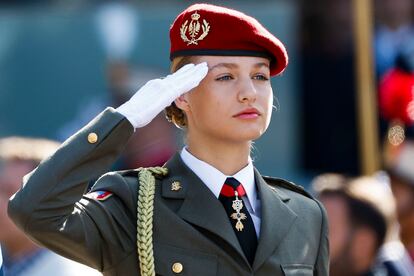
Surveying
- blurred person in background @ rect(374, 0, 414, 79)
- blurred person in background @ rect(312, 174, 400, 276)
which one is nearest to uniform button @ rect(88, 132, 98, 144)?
blurred person in background @ rect(312, 174, 400, 276)

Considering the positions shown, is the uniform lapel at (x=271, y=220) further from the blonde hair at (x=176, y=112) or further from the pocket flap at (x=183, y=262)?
the blonde hair at (x=176, y=112)

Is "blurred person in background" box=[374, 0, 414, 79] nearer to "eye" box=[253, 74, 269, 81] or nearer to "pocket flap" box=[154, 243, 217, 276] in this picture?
"eye" box=[253, 74, 269, 81]

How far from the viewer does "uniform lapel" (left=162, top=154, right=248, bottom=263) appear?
3.98m

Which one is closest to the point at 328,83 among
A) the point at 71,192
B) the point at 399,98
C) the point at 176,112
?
the point at 399,98

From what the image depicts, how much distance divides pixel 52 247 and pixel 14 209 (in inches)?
6.9

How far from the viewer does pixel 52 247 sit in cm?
383

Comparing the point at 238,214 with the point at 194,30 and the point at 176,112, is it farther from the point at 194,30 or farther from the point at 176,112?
the point at 194,30

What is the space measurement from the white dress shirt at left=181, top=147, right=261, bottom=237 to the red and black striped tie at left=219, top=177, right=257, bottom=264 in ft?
0.05

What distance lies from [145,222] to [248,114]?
1.35ft

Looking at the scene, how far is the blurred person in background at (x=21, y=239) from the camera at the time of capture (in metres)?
5.05

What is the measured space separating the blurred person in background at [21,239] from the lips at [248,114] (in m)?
1.16

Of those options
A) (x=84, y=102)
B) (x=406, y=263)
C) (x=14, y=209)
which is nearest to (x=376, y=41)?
(x=84, y=102)

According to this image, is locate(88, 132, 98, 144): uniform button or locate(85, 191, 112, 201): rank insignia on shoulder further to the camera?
locate(85, 191, 112, 201): rank insignia on shoulder

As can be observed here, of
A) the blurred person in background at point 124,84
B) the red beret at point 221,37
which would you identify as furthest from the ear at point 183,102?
the blurred person in background at point 124,84
